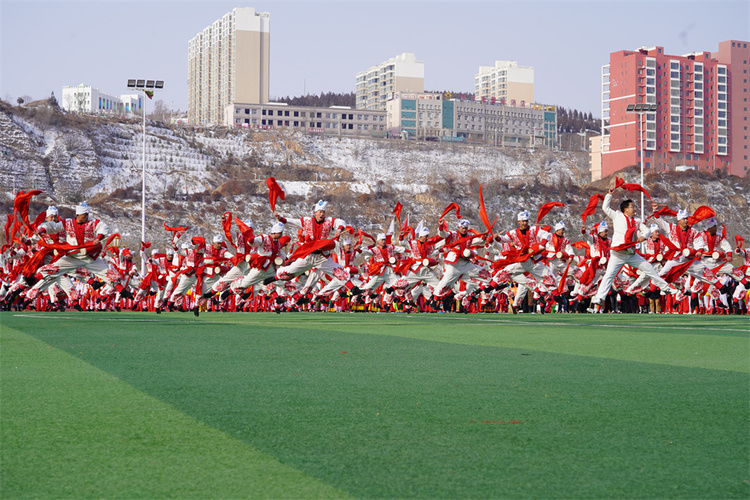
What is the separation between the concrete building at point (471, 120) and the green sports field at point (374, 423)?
427 ft

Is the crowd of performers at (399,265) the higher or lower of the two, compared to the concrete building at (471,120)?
lower

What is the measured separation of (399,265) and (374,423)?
1571 cm

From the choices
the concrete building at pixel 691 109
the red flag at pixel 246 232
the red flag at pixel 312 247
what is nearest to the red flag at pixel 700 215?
the red flag at pixel 312 247

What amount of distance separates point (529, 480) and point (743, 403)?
2.30m

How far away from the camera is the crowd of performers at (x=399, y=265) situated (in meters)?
14.6

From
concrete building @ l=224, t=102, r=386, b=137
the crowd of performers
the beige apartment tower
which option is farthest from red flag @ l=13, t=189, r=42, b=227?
the beige apartment tower

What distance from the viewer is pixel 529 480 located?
3236mm

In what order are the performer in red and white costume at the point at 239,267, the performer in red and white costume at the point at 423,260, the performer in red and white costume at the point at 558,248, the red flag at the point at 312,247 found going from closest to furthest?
the red flag at the point at 312,247 → the performer in red and white costume at the point at 239,267 → the performer in red and white costume at the point at 558,248 → the performer in red and white costume at the point at 423,260

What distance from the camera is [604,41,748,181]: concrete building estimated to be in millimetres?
127438

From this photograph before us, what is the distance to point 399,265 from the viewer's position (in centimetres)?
2003

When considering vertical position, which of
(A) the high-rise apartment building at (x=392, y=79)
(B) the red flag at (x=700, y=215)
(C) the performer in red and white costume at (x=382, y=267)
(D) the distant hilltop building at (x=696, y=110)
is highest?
(A) the high-rise apartment building at (x=392, y=79)

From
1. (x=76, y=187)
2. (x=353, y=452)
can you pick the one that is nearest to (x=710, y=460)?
(x=353, y=452)

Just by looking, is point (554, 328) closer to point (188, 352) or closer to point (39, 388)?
point (188, 352)

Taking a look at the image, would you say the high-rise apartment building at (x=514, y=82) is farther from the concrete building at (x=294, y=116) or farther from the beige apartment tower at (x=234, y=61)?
the beige apartment tower at (x=234, y=61)
